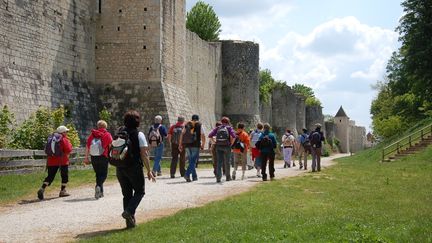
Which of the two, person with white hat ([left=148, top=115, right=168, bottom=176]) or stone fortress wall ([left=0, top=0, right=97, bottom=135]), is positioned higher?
stone fortress wall ([left=0, top=0, right=97, bottom=135])

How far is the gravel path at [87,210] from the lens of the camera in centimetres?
841

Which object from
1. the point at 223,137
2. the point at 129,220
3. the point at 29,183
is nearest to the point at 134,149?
the point at 129,220

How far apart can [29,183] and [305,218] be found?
7673 mm

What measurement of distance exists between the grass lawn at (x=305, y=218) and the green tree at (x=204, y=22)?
4472 cm

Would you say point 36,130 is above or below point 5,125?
below

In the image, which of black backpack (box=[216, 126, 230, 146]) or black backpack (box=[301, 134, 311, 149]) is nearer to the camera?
black backpack (box=[216, 126, 230, 146])

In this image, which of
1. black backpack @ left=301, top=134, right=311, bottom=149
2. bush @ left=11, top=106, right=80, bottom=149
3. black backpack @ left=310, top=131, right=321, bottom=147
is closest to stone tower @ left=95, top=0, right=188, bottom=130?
bush @ left=11, top=106, right=80, bottom=149

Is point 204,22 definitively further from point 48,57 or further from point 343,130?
point 343,130

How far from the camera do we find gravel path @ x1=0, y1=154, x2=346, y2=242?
841 centimetres

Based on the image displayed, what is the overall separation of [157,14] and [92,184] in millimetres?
11558

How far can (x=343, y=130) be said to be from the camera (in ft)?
319

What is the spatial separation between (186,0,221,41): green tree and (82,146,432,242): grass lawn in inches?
1760

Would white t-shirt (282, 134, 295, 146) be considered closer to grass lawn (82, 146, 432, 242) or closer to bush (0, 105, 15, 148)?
grass lawn (82, 146, 432, 242)

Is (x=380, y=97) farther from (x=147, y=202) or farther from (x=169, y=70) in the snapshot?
(x=147, y=202)
